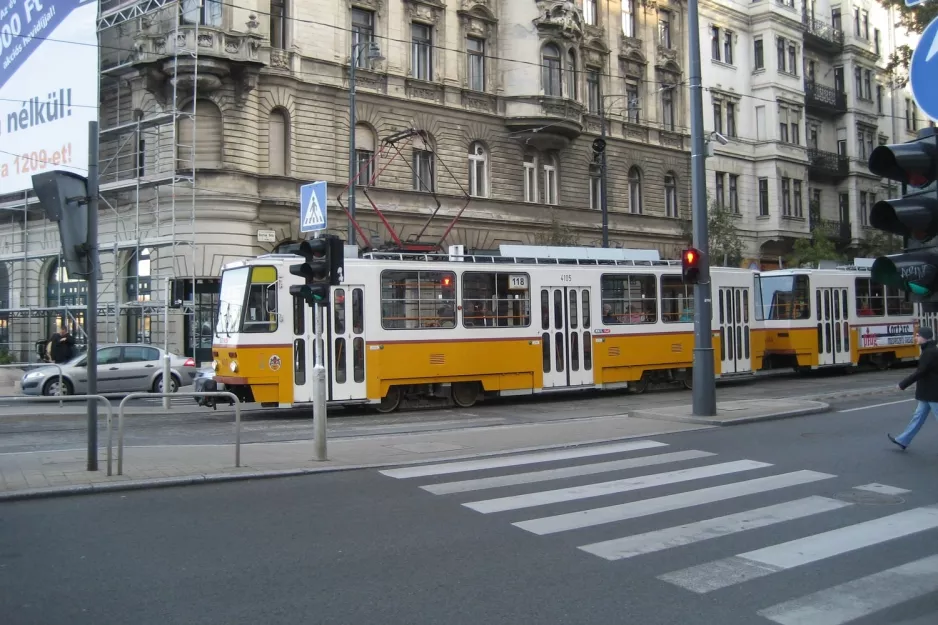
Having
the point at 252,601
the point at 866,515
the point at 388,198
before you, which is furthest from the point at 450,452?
the point at 388,198

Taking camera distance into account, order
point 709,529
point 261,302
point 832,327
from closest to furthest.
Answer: point 709,529 → point 261,302 → point 832,327

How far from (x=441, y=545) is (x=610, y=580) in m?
1.59

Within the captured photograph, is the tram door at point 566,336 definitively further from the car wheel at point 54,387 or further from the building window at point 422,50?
the building window at point 422,50

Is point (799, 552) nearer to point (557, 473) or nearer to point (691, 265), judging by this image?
point (557, 473)

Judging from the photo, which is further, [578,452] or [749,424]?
[749,424]

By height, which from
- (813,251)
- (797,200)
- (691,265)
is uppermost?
(797,200)

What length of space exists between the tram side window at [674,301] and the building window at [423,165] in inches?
501

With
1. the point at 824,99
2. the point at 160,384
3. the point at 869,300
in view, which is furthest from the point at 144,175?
the point at 824,99

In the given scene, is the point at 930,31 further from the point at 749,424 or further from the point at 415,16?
the point at 415,16

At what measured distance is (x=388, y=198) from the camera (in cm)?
3114

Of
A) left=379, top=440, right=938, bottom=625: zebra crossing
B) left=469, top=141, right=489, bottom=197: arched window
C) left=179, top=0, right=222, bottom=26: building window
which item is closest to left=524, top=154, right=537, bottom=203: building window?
left=469, top=141, right=489, bottom=197: arched window

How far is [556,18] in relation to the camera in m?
35.4

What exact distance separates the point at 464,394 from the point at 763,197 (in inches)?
1274

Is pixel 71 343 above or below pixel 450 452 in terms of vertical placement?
above
